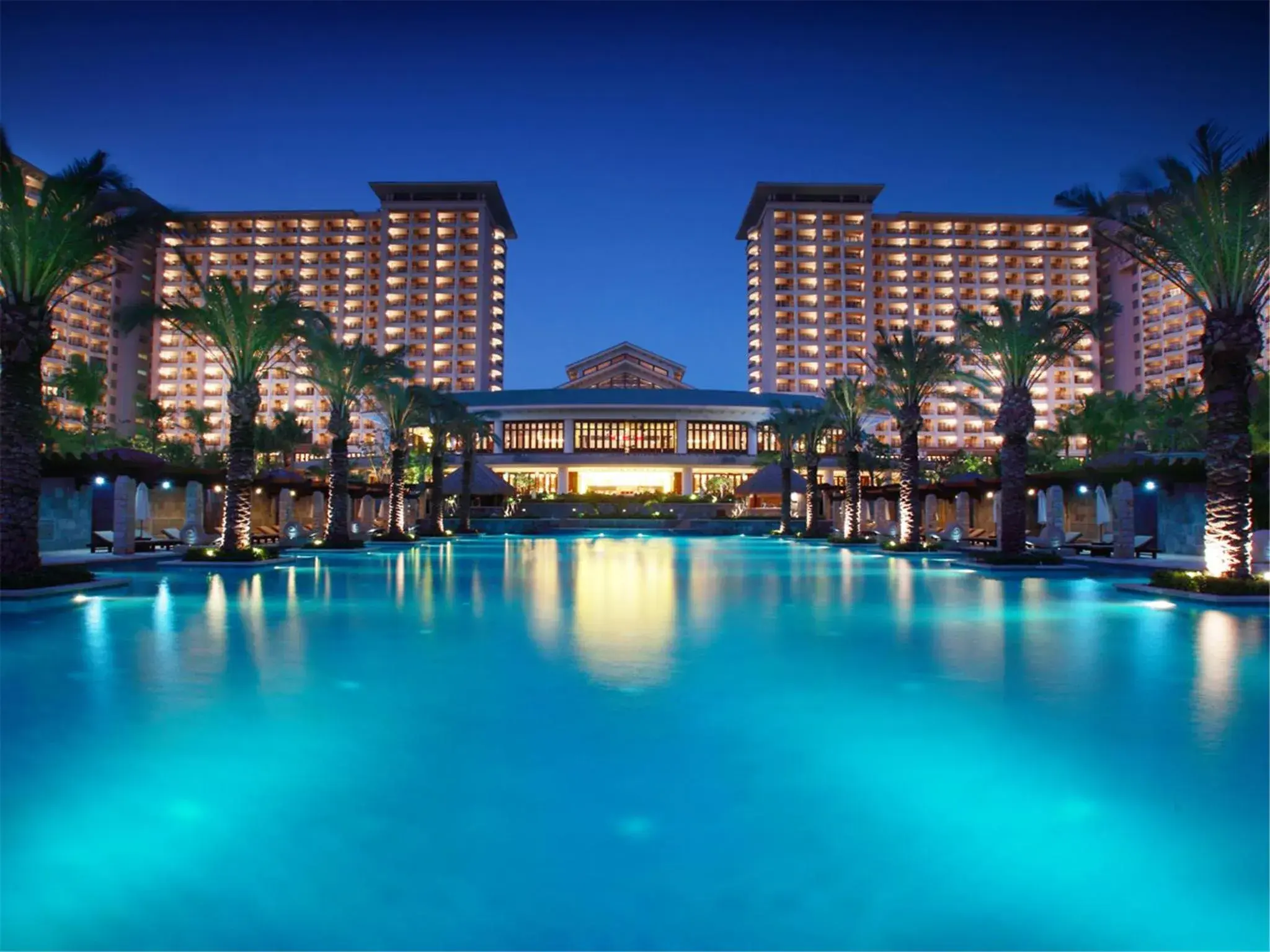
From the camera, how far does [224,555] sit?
74.0 ft

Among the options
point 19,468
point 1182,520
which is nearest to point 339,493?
point 19,468

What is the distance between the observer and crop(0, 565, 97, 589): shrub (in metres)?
14.5

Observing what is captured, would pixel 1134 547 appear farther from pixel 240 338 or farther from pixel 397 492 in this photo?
pixel 397 492

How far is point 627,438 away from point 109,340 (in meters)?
75.3

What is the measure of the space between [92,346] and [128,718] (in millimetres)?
121754

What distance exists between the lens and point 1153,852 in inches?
153

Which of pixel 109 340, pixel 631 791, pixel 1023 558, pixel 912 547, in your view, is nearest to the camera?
pixel 631 791

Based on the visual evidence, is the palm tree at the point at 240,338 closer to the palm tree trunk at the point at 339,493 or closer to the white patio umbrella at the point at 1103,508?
the palm tree trunk at the point at 339,493

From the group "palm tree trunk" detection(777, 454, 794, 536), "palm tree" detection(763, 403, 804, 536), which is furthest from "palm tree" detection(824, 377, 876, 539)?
"palm tree trunk" detection(777, 454, 794, 536)

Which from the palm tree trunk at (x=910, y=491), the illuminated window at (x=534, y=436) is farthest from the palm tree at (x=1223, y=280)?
the illuminated window at (x=534, y=436)

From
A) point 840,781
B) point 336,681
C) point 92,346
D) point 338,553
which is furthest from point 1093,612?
point 92,346

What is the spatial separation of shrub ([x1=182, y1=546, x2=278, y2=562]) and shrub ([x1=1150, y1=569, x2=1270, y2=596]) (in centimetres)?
2056

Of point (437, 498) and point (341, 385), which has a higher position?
point (341, 385)

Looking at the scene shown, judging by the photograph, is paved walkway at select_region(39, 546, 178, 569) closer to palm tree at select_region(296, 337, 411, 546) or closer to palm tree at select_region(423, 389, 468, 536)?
palm tree at select_region(296, 337, 411, 546)
